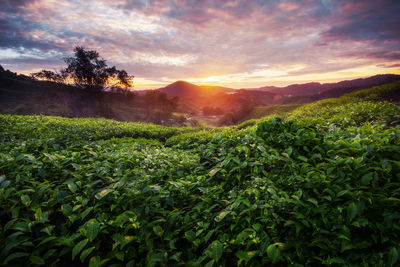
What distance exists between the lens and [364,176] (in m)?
2.58

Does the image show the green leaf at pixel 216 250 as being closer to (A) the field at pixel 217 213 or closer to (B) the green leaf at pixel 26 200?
(A) the field at pixel 217 213

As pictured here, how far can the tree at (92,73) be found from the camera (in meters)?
37.4

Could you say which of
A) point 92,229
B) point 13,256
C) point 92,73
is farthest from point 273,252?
point 92,73

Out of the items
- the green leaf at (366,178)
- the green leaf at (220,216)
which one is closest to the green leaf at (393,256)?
the green leaf at (366,178)

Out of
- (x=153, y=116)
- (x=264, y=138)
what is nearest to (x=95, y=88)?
(x=153, y=116)

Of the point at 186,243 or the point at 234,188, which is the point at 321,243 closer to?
the point at 234,188

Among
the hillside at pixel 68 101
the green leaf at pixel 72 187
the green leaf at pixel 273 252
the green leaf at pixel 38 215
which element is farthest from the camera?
the hillside at pixel 68 101

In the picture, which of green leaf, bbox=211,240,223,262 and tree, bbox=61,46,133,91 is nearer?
green leaf, bbox=211,240,223,262

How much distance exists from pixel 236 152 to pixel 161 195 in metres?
1.90

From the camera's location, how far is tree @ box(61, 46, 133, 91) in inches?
1474

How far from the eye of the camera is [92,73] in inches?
1527

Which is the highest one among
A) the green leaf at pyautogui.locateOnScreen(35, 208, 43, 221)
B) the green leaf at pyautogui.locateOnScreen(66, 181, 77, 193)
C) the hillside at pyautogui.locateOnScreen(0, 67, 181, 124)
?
the hillside at pyautogui.locateOnScreen(0, 67, 181, 124)

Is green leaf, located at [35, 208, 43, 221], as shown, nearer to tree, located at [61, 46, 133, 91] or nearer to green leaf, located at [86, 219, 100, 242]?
green leaf, located at [86, 219, 100, 242]

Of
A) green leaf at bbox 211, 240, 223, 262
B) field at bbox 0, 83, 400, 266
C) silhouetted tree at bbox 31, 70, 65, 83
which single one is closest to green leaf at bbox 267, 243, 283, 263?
field at bbox 0, 83, 400, 266
